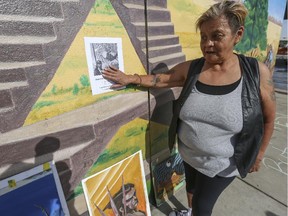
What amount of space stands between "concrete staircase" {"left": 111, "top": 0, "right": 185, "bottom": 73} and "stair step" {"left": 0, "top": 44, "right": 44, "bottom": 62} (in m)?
0.65

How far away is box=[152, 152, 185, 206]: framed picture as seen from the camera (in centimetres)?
225

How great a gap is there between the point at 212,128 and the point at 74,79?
99cm

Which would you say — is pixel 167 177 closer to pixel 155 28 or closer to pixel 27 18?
pixel 155 28

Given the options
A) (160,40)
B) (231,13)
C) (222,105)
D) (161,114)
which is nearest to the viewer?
(231,13)

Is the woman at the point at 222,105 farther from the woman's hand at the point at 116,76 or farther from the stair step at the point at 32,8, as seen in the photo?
the stair step at the point at 32,8

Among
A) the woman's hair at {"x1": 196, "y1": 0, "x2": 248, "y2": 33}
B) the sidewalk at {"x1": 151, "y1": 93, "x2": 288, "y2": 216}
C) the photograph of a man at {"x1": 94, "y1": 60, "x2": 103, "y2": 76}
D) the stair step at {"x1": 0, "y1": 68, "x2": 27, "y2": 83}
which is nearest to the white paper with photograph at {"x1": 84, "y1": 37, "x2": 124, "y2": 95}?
the photograph of a man at {"x1": 94, "y1": 60, "x2": 103, "y2": 76}

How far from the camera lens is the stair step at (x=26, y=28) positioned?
1.08 meters

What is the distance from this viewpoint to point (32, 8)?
115 cm

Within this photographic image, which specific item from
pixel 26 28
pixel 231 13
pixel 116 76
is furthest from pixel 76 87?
pixel 231 13

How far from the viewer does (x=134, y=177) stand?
70.4 inches

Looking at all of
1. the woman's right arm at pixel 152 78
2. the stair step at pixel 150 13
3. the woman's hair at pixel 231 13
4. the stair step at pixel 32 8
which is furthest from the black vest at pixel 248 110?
the stair step at pixel 32 8

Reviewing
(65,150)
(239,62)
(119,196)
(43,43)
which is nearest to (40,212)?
(65,150)

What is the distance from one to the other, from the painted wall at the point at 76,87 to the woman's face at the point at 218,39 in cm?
58

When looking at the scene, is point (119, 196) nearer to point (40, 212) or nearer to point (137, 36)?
point (40, 212)
